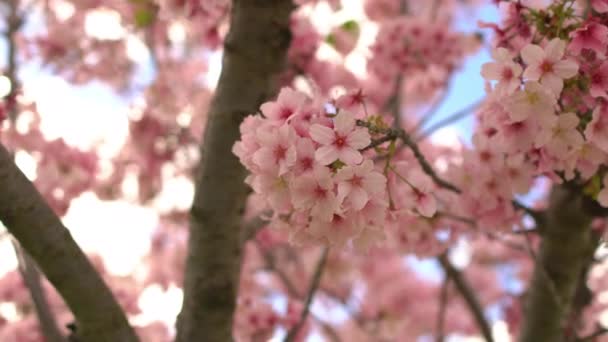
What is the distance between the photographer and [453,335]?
254 inches

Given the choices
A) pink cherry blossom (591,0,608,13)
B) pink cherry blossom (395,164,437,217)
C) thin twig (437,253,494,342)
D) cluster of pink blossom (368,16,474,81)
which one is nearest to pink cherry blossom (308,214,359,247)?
pink cherry blossom (395,164,437,217)

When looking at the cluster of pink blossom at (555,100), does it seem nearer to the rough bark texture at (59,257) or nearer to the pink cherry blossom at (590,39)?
the pink cherry blossom at (590,39)

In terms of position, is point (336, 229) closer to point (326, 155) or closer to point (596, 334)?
point (326, 155)

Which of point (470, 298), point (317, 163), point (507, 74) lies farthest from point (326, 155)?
point (470, 298)

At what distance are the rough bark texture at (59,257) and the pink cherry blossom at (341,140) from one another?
0.65 m

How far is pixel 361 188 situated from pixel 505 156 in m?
0.64

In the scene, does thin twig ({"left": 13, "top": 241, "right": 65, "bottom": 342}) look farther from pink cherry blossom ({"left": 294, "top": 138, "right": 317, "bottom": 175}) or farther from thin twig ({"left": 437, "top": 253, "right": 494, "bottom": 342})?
thin twig ({"left": 437, "top": 253, "right": 494, "bottom": 342})

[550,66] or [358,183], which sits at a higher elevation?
[550,66]

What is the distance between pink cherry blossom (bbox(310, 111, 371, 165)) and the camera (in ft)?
3.59

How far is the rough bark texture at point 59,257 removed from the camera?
1360 millimetres

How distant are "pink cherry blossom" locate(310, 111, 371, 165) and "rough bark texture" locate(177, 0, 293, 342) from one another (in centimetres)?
67

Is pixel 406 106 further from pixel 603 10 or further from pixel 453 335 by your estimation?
pixel 603 10

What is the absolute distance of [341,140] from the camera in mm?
1112

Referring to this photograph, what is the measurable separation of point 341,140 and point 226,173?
2.27 feet
